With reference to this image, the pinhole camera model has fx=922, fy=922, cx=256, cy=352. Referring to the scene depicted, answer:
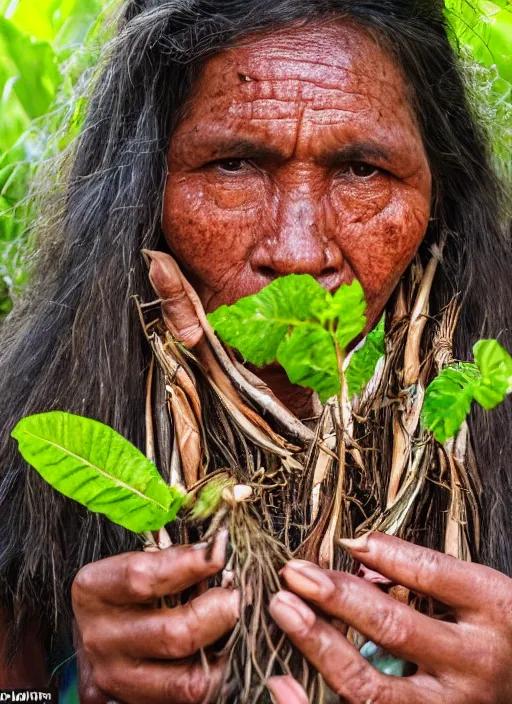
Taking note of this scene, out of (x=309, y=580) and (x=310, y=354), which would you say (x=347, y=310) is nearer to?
(x=310, y=354)

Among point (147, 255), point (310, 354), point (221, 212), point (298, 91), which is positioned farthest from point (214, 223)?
point (310, 354)

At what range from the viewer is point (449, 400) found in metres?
1.37

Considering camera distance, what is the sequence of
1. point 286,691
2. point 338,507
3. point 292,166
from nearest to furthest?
point 286,691 → point 338,507 → point 292,166

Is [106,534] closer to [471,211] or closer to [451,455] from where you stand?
[451,455]

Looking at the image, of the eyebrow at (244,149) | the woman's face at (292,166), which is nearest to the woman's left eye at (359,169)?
the woman's face at (292,166)

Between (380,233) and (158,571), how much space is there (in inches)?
27.5

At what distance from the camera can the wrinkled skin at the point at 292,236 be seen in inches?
51.7

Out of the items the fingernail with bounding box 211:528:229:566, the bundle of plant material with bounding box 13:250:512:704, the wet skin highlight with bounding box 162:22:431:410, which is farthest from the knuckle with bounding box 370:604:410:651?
the wet skin highlight with bounding box 162:22:431:410

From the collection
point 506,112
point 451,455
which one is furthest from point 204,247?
point 506,112

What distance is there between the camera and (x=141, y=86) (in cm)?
165

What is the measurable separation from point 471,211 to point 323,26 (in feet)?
1.55

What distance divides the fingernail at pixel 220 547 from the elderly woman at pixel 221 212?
0.18 metres

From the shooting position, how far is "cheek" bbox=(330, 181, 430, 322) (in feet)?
5.19

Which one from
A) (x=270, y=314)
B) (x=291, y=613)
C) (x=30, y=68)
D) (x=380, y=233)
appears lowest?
(x=291, y=613)
